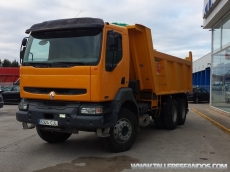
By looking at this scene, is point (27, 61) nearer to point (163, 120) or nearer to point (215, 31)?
point (163, 120)

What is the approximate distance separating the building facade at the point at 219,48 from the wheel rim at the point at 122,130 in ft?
29.7

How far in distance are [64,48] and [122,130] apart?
A: 7.45 ft

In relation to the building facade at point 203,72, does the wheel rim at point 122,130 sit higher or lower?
lower

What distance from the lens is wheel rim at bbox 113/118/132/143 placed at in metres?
6.54

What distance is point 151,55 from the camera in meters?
7.98

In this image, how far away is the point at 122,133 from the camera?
6.74m

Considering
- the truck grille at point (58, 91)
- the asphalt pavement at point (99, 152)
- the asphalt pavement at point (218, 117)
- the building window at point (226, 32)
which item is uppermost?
the building window at point (226, 32)

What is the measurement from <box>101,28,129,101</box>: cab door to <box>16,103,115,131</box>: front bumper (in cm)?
47

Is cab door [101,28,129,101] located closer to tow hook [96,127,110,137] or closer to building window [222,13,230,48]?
tow hook [96,127,110,137]

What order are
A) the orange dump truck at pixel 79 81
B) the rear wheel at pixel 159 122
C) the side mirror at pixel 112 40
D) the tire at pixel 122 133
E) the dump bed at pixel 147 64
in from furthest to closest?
1. the rear wheel at pixel 159 122
2. the dump bed at pixel 147 64
3. the tire at pixel 122 133
4. the side mirror at pixel 112 40
5. the orange dump truck at pixel 79 81

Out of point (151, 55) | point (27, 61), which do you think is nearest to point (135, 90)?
point (151, 55)

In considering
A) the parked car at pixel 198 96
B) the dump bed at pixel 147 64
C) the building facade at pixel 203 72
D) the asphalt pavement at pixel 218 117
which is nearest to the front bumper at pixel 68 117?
the dump bed at pixel 147 64

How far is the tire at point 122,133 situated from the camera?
6.48 m

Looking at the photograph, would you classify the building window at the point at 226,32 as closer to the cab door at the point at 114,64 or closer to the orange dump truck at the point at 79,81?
the orange dump truck at the point at 79,81
